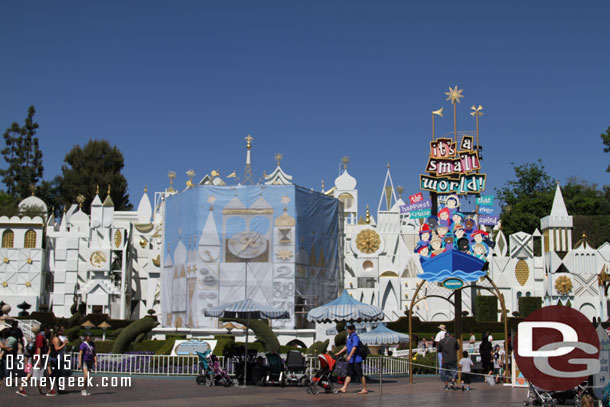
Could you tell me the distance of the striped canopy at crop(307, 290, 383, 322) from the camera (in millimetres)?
22719

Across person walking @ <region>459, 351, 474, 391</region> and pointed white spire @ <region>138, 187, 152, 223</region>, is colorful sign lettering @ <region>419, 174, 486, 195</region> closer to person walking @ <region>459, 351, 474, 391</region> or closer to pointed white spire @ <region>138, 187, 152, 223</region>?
person walking @ <region>459, 351, 474, 391</region>

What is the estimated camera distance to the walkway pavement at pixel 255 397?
47.3 feet

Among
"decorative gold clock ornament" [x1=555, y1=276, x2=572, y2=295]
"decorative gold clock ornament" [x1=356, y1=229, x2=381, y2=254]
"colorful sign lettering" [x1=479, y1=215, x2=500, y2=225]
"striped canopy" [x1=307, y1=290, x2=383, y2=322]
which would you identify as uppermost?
"colorful sign lettering" [x1=479, y1=215, x2=500, y2=225]

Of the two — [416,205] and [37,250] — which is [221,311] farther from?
[37,250]

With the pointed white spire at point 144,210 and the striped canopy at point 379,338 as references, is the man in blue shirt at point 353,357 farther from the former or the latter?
the pointed white spire at point 144,210

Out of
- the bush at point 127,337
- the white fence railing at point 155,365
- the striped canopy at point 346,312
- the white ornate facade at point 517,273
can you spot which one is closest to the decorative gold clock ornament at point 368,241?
the white ornate facade at point 517,273

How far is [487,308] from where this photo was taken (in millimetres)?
48438

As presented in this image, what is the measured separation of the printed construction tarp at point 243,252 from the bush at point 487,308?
1243cm

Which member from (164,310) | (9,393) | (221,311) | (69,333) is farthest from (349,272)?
(9,393)

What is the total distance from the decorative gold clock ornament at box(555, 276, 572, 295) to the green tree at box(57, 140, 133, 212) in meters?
51.9

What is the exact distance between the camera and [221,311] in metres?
21.6

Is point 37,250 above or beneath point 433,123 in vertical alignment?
beneath

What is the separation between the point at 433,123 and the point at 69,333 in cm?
1995

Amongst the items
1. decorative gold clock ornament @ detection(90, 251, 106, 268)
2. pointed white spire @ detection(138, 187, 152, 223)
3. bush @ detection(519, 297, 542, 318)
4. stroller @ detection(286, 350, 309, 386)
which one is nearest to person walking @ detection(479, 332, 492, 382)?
stroller @ detection(286, 350, 309, 386)
